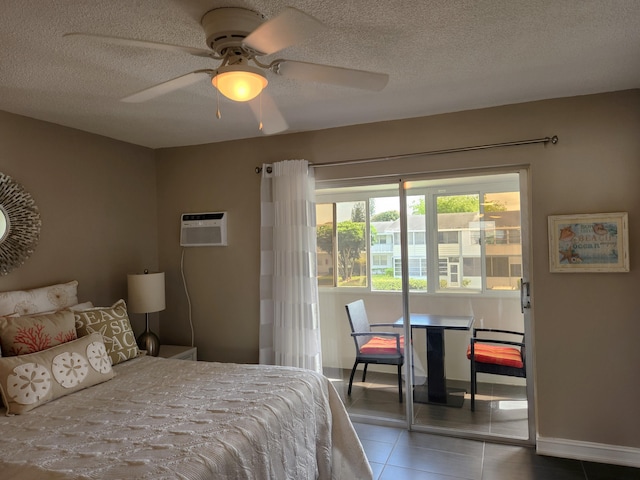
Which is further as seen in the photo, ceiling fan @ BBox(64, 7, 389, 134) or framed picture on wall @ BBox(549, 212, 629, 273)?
framed picture on wall @ BBox(549, 212, 629, 273)

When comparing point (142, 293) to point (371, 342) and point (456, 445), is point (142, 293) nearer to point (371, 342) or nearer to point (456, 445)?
point (371, 342)

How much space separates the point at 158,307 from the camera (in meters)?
3.50

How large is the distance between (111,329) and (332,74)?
221 cm

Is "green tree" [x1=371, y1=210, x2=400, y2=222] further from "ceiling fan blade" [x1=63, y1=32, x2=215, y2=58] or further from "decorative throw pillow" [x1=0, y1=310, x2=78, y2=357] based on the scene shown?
"decorative throw pillow" [x1=0, y1=310, x2=78, y2=357]

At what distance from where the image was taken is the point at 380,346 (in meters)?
3.46

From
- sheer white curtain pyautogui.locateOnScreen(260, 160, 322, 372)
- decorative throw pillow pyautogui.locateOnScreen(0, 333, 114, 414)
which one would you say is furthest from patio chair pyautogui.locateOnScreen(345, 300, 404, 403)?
decorative throw pillow pyautogui.locateOnScreen(0, 333, 114, 414)

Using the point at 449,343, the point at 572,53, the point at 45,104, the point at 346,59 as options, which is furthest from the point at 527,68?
the point at 45,104

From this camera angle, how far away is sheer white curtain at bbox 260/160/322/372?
3391mm

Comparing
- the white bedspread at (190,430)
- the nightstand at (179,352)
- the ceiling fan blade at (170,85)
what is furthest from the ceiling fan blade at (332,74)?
the nightstand at (179,352)

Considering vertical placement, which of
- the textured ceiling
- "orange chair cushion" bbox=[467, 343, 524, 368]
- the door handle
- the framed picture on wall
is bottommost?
"orange chair cushion" bbox=[467, 343, 524, 368]

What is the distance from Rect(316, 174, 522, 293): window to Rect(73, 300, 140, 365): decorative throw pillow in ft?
5.22

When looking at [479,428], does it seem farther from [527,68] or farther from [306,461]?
[527,68]

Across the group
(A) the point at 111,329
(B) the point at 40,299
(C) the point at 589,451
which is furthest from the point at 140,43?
(C) the point at 589,451

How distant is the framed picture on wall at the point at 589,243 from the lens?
268 centimetres
